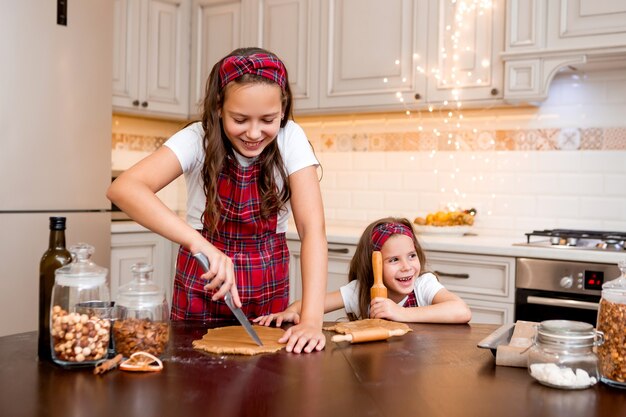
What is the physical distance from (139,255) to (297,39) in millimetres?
1341

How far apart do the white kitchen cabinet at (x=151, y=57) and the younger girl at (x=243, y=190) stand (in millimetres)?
2073

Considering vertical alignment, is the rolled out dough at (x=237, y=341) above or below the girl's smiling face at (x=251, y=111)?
below

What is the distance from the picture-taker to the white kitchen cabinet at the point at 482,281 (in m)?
2.66

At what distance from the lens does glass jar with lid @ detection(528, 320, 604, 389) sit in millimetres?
1024

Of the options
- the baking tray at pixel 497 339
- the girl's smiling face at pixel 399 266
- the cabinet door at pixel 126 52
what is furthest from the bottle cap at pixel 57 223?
the cabinet door at pixel 126 52

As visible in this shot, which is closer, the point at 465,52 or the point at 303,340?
the point at 303,340

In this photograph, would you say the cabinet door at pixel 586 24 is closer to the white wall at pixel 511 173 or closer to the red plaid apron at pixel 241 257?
the white wall at pixel 511 173

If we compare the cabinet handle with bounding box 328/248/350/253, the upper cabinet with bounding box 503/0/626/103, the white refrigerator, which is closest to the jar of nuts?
the upper cabinet with bounding box 503/0/626/103

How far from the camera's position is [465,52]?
304 cm

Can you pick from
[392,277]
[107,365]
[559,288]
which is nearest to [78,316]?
[107,365]

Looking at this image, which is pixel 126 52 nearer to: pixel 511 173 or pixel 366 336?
pixel 511 173

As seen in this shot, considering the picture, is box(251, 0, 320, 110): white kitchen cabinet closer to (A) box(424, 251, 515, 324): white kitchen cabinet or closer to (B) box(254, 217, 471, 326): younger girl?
(A) box(424, 251, 515, 324): white kitchen cabinet

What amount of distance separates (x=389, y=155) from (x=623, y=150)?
3.58 ft

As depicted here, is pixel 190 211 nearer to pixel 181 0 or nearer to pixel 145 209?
pixel 145 209
